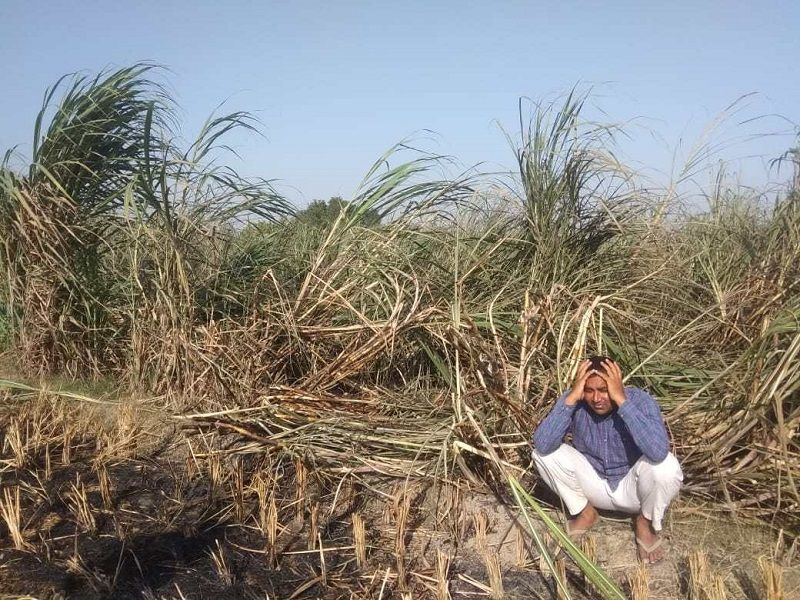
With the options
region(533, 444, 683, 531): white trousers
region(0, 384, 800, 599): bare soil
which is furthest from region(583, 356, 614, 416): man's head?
region(0, 384, 800, 599): bare soil

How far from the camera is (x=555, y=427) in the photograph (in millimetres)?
2822

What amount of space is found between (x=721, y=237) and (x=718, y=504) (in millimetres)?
2555

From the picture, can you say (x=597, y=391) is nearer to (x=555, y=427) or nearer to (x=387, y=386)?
(x=555, y=427)

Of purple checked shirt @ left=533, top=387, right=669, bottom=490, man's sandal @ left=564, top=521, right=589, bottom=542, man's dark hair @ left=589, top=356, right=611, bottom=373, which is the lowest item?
man's sandal @ left=564, top=521, right=589, bottom=542

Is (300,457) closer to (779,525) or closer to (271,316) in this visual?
(271,316)

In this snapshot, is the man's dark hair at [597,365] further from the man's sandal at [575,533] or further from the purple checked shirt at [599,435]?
the man's sandal at [575,533]

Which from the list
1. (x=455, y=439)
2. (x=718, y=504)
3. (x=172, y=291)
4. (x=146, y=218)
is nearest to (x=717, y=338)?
(x=718, y=504)

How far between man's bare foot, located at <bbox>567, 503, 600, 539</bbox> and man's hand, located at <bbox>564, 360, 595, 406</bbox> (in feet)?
1.49

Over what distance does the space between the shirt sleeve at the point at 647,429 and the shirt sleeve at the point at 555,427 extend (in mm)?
219

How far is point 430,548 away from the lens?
287cm

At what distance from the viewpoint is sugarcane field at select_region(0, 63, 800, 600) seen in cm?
271

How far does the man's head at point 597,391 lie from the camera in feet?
9.02

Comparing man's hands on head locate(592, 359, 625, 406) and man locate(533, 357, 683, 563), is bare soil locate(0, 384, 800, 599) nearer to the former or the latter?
man locate(533, 357, 683, 563)

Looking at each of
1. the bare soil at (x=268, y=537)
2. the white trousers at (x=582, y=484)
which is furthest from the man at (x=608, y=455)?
the bare soil at (x=268, y=537)
